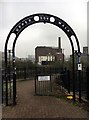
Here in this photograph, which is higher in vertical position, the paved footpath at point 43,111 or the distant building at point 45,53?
the distant building at point 45,53

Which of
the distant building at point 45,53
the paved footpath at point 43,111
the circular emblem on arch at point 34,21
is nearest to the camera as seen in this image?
the paved footpath at point 43,111

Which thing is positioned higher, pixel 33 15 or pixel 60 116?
pixel 33 15

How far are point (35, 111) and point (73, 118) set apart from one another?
173 centimetres

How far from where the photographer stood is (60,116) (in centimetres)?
915

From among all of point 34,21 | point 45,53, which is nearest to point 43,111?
point 34,21

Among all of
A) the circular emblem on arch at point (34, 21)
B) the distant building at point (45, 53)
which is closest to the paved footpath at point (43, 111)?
the circular emblem on arch at point (34, 21)

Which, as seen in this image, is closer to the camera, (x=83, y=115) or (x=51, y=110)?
(x=83, y=115)

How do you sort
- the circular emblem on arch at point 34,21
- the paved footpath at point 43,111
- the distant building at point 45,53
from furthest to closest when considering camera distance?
the distant building at point 45,53, the circular emblem on arch at point 34,21, the paved footpath at point 43,111

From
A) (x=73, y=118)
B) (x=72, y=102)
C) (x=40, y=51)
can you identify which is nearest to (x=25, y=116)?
(x=73, y=118)

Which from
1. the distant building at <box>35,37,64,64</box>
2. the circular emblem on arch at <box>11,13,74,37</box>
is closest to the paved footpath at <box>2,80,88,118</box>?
the circular emblem on arch at <box>11,13,74,37</box>

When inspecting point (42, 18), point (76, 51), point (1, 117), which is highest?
point (42, 18)

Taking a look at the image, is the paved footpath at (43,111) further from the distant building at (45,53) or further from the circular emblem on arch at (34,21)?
the distant building at (45,53)

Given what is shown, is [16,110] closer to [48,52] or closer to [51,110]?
[51,110]

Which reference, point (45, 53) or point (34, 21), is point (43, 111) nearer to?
point (34, 21)
